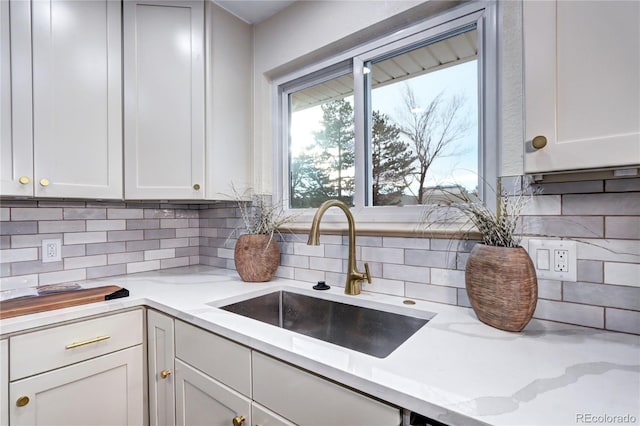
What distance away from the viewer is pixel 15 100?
1.18 metres

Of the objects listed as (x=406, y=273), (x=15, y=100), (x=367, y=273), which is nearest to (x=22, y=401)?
(x=15, y=100)

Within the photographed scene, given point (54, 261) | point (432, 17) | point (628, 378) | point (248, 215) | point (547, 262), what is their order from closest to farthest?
point (628, 378)
point (547, 262)
point (432, 17)
point (54, 261)
point (248, 215)

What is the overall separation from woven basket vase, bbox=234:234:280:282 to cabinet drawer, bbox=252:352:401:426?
0.66 metres

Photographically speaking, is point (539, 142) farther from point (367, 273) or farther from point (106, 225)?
point (106, 225)

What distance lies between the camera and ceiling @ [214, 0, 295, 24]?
62.8 inches

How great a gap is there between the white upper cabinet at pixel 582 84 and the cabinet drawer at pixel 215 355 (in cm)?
97

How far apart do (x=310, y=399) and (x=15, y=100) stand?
5.05 feet

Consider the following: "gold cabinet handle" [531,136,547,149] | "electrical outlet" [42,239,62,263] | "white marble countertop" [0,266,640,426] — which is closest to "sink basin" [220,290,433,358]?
"white marble countertop" [0,266,640,426]

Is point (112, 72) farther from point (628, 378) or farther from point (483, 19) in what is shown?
point (628, 378)

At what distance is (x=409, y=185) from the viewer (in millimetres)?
1331

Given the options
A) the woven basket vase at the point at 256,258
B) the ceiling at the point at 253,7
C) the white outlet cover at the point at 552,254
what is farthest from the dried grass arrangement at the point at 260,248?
the white outlet cover at the point at 552,254

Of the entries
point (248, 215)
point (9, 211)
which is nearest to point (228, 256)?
point (248, 215)

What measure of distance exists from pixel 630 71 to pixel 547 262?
1.79ft

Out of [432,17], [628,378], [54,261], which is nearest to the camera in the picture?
[628,378]
